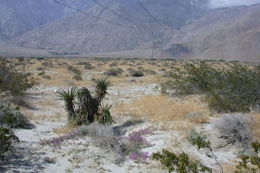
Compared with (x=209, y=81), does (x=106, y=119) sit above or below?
below

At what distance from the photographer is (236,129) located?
10.8 meters

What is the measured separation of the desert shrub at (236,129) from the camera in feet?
34.5

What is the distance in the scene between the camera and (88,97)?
42.6ft

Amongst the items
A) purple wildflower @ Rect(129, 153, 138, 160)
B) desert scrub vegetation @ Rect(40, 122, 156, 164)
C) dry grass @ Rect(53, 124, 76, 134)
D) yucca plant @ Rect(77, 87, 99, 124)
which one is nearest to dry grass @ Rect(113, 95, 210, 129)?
desert scrub vegetation @ Rect(40, 122, 156, 164)

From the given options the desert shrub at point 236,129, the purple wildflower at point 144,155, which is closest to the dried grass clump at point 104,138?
the purple wildflower at point 144,155

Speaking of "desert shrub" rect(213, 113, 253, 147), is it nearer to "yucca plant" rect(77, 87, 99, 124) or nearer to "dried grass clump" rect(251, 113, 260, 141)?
"dried grass clump" rect(251, 113, 260, 141)

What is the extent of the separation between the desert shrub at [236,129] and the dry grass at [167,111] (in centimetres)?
166

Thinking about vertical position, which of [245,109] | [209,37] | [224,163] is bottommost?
[224,163]

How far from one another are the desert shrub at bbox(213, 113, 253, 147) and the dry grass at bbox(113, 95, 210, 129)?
166 cm

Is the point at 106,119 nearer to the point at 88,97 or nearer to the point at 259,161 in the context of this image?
the point at 88,97

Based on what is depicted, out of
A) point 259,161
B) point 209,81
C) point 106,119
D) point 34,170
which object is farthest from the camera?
point 209,81

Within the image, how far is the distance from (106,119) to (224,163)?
213 inches

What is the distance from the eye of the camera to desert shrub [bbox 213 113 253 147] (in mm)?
10508

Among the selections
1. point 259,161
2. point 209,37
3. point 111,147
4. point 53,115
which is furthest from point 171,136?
point 209,37
